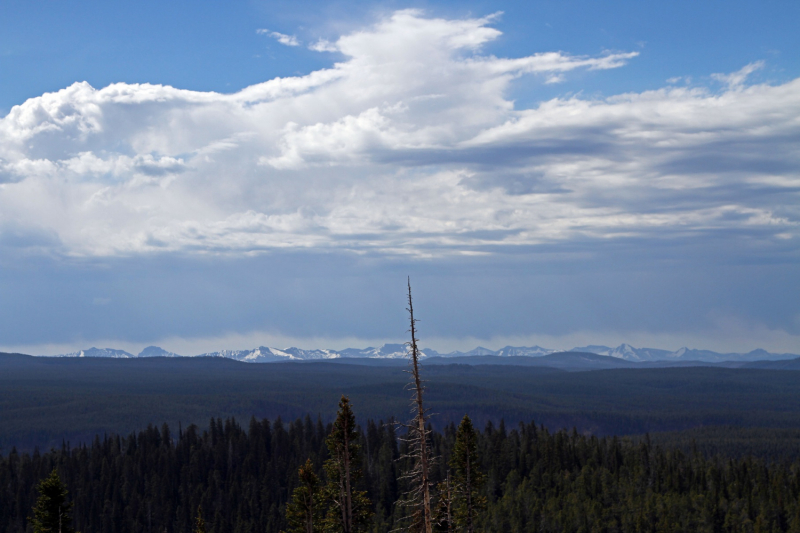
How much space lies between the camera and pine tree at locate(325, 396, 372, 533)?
58.4 meters

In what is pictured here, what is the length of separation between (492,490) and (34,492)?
94565 millimetres

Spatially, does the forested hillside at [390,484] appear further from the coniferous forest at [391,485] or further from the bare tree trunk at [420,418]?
the bare tree trunk at [420,418]

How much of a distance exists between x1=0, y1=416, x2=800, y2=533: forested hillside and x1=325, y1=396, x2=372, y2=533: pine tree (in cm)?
6618

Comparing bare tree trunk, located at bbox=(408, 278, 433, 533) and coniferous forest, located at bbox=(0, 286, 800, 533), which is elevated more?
bare tree trunk, located at bbox=(408, 278, 433, 533)

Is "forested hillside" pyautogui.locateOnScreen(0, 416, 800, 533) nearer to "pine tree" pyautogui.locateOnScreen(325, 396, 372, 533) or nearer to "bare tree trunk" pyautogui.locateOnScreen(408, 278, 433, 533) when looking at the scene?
"pine tree" pyautogui.locateOnScreen(325, 396, 372, 533)

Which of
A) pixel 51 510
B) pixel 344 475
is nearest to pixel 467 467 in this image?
pixel 344 475

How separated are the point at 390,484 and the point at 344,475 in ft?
342

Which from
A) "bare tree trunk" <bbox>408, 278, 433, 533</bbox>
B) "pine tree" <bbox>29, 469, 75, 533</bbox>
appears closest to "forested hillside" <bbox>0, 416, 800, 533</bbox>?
"pine tree" <bbox>29, 469, 75, 533</bbox>

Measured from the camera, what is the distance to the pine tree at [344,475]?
58.4 m

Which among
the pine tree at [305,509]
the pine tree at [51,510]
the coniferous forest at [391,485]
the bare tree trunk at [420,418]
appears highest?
the bare tree trunk at [420,418]

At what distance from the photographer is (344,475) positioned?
200 ft

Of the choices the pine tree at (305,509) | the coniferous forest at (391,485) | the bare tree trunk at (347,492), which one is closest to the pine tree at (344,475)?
the bare tree trunk at (347,492)

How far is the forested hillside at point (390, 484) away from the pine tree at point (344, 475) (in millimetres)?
66179

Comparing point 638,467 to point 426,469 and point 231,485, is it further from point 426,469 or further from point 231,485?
point 426,469
